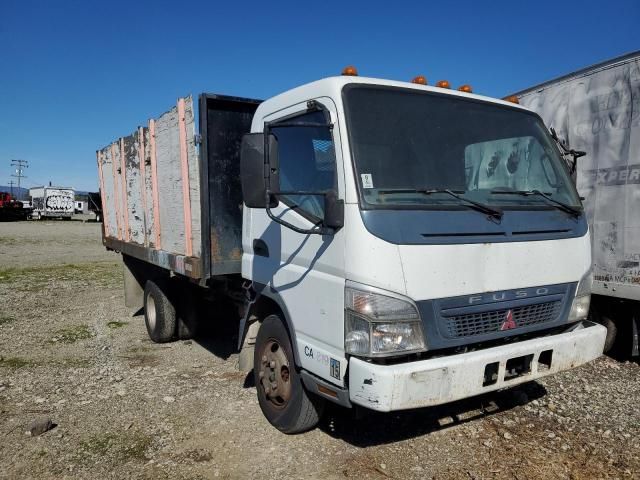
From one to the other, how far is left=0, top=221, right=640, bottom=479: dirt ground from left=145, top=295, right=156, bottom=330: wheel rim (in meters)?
0.49

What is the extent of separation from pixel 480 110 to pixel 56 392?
440 centimetres

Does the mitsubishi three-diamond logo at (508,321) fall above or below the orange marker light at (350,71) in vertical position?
below

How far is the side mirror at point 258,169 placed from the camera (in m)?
3.01

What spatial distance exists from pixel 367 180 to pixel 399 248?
445 millimetres

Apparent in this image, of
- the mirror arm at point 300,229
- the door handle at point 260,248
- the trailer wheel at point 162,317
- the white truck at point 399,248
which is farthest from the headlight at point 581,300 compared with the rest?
the trailer wheel at point 162,317

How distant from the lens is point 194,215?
4469 millimetres

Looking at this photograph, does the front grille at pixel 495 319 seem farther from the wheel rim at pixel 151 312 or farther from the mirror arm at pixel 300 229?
the wheel rim at pixel 151 312

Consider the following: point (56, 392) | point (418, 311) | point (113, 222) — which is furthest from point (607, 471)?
point (113, 222)

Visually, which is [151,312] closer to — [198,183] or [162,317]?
[162,317]

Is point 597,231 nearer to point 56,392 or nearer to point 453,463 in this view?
point 453,463

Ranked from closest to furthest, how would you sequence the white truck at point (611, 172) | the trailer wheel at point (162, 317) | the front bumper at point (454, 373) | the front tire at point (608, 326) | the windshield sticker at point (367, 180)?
the front bumper at point (454, 373)
the windshield sticker at point (367, 180)
the white truck at point (611, 172)
the front tire at point (608, 326)
the trailer wheel at point (162, 317)

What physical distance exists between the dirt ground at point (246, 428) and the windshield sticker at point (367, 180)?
4.75 feet

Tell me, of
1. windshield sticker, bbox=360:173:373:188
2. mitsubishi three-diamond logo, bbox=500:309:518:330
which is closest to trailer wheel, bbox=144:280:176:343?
windshield sticker, bbox=360:173:373:188

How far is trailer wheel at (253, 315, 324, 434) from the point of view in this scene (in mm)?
3541
